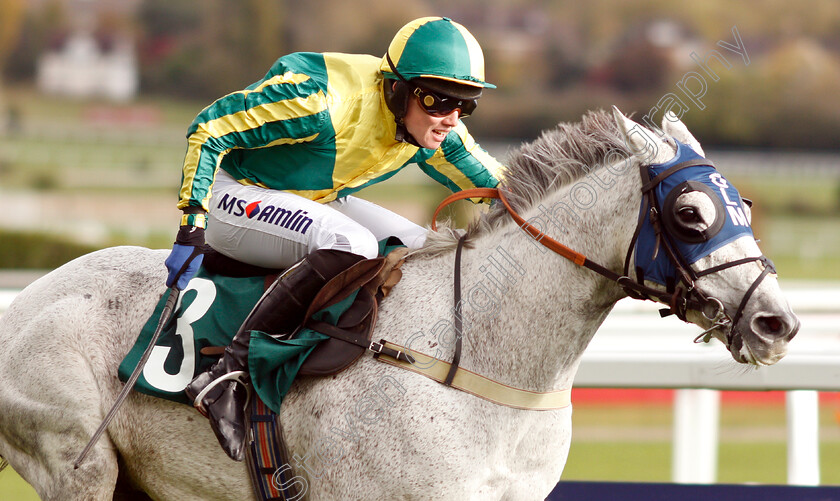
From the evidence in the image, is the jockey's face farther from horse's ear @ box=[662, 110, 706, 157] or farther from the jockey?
horse's ear @ box=[662, 110, 706, 157]

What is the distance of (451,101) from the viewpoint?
3059 millimetres

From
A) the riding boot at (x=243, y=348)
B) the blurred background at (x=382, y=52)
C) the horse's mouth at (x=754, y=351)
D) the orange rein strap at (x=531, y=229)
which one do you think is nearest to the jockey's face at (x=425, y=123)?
the orange rein strap at (x=531, y=229)

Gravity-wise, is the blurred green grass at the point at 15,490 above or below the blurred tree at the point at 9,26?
below

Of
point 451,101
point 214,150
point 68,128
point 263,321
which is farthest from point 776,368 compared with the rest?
point 68,128

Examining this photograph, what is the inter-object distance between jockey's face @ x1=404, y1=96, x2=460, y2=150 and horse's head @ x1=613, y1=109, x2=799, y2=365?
0.62 m

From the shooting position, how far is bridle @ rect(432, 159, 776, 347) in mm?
2527

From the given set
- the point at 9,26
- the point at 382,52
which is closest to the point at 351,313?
the point at 382,52

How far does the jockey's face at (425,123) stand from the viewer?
3.09 meters

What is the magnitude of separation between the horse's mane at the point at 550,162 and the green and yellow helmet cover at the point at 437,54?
29cm

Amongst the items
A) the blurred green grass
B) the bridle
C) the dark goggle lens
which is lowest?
the blurred green grass

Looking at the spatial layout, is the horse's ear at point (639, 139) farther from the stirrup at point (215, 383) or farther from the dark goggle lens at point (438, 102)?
Result: the stirrup at point (215, 383)

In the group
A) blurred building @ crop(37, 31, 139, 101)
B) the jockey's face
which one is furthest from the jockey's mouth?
blurred building @ crop(37, 31, 139, 101)

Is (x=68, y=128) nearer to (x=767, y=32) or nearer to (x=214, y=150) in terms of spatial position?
(x=767, y=32)

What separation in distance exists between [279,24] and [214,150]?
3090 centimetres
